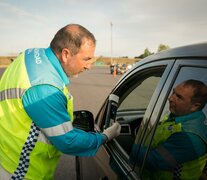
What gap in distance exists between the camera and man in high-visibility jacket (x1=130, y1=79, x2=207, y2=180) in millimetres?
1541

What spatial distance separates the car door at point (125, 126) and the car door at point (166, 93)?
0.05 meters

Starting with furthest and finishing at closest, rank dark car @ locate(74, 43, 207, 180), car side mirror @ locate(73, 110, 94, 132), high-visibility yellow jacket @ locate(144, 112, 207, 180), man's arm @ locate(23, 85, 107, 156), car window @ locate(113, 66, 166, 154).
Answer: car side mirror @ locate(73, 110, 94, 132)
car window @ locate(113, 66, 166, 154)
man's arm @ locate(23, 85, 107, 156)
dark car @ locate(74, 43, 207, 180)
high-visibility yellow jacket @ locate(144, 112, 207, 180)

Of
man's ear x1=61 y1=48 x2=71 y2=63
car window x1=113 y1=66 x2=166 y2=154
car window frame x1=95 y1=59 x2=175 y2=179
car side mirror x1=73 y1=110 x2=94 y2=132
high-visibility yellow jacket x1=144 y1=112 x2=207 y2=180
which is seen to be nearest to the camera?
high-visibility yellow jacket x1=144 y1=112 x2=207 y2=180

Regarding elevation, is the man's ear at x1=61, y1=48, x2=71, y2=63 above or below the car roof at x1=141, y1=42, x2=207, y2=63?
below

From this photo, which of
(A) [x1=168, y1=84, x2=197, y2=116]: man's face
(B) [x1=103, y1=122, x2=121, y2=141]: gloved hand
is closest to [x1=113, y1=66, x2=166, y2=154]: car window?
(B) [x1=103, y1=122, x2=121, y2=141]: gloved hand

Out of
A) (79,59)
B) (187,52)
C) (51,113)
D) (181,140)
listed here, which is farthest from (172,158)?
(79,59)

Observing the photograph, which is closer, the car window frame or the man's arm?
the car window frame

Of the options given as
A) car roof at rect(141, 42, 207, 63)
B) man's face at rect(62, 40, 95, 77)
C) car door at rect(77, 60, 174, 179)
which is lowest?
car door at rect(77, 60, 174, 179)

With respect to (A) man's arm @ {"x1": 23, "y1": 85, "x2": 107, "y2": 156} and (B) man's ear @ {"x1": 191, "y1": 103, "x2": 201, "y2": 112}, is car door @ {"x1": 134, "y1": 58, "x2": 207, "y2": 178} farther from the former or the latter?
(A) man's arm @ {"x1": 23, "y1": 85, "x2": 107, "y2": 156}

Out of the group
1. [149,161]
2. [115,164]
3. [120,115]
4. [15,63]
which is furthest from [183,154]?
[120,115]

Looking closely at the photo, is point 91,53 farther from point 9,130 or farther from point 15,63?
point 9,130

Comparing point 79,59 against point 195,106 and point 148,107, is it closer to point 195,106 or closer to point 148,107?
point 148,107

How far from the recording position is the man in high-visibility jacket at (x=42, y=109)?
1980 millimetres

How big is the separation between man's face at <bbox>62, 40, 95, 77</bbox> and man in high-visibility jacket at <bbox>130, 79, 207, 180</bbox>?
736mm
